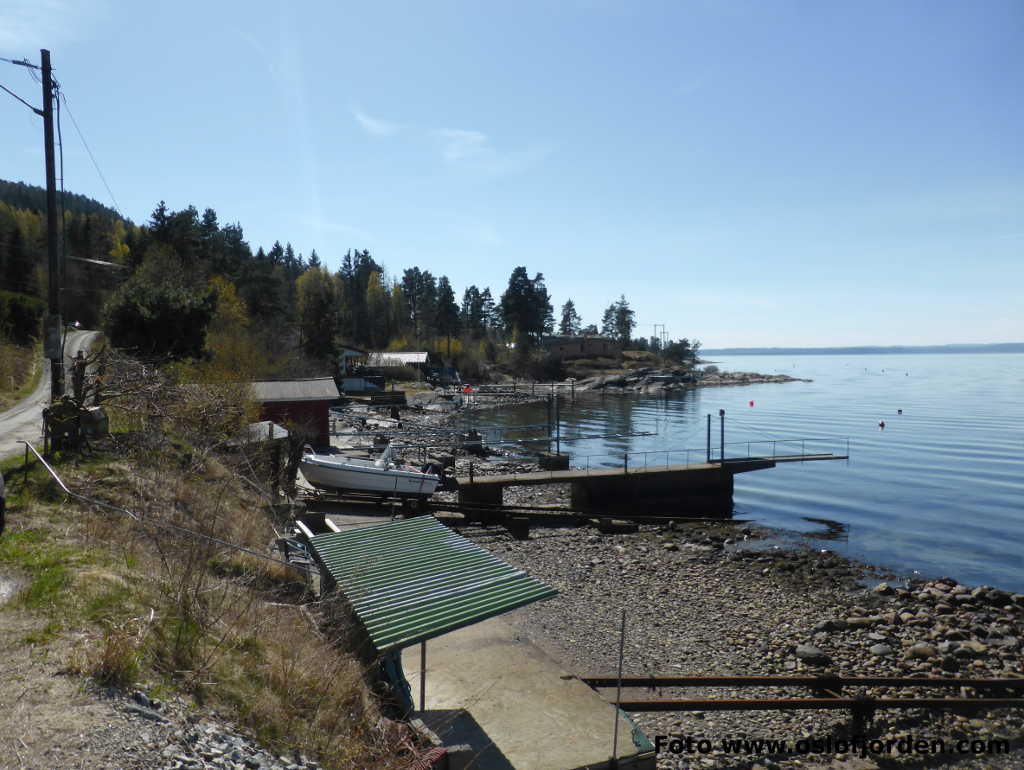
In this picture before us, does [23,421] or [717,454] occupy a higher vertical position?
[23,421]

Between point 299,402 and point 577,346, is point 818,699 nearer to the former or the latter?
point 299,402

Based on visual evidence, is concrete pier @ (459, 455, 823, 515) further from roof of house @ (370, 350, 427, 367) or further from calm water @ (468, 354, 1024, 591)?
roof of house @ (370, 350, 427, 367)

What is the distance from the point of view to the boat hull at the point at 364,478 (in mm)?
26062

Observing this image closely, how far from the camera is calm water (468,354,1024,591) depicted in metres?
25.6

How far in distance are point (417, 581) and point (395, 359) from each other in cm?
8981

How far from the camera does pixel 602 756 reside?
22.8ft

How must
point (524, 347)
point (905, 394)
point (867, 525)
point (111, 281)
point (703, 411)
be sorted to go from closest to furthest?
point (867, 525) → point (111, 281) → point (703, 411) → point (905, 394) → point (524, 347)

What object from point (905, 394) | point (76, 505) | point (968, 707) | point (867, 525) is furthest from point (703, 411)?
point (76, 505)

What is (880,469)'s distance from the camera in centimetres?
4178

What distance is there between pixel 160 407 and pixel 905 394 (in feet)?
386

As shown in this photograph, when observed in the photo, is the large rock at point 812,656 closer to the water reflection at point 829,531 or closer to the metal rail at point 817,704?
the metal rail at point 817,704

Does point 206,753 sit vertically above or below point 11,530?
below

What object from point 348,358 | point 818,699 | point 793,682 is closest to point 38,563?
point 793,682

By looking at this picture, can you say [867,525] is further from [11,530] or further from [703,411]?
[703,411]
